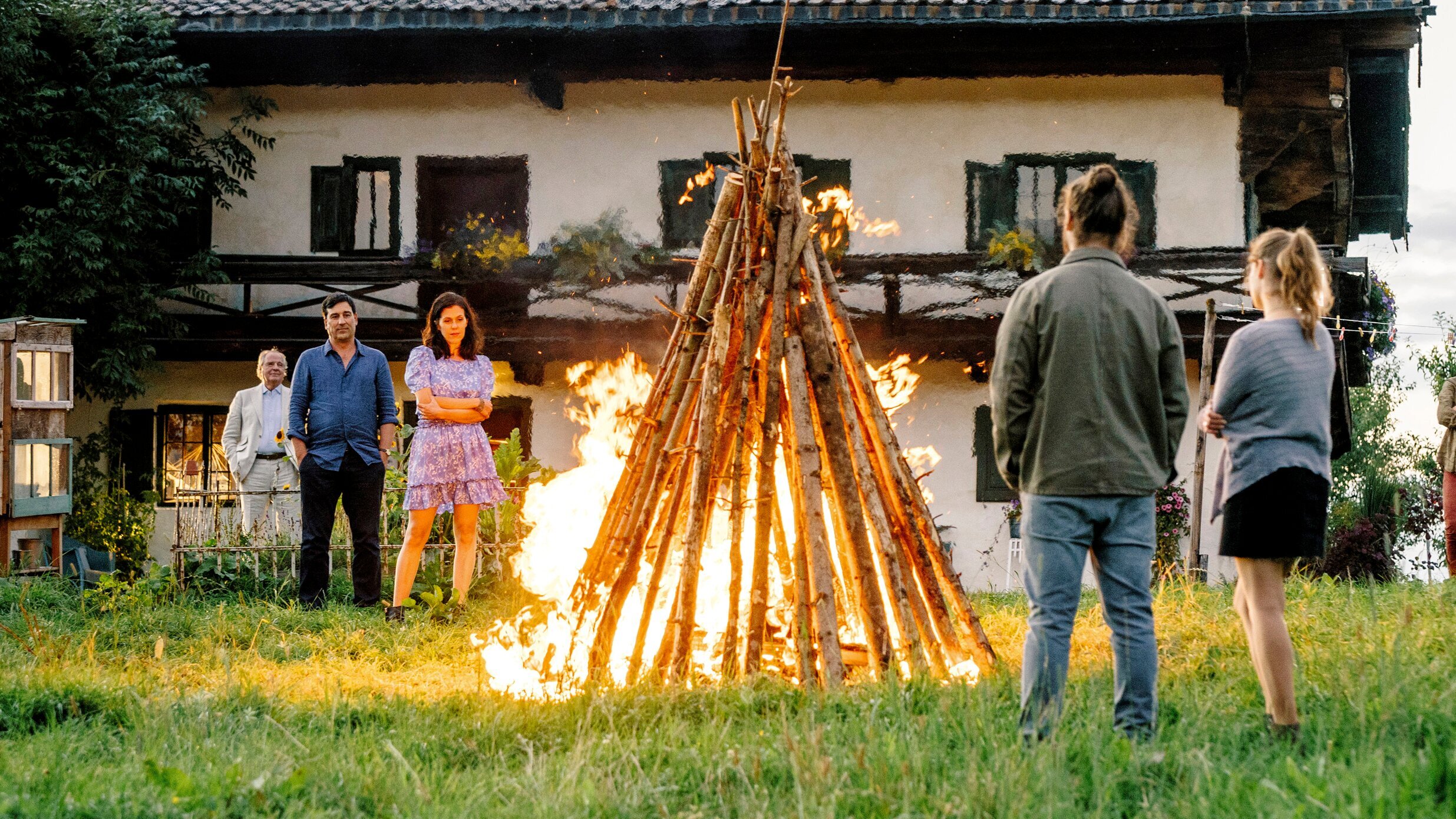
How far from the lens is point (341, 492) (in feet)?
21.2

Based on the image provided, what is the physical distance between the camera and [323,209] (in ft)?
39.1

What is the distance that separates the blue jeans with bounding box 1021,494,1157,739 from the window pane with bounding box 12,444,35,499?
23.0 feet

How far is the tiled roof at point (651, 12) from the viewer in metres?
10.3

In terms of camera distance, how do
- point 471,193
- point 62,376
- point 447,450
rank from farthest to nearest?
point 471,193 < point 62,376 < point 447,450

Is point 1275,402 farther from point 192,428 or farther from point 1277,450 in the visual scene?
point 192,428

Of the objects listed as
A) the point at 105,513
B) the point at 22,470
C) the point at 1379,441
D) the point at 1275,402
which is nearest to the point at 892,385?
the point at 1275,402

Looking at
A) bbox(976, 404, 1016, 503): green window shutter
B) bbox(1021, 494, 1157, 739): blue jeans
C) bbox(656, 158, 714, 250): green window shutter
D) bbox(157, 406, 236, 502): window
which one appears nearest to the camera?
bbox(1021, 494, 1157, 739): blue jeans

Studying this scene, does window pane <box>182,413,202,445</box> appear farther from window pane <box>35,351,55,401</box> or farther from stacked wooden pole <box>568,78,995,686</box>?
stacked wooden pole <box>568,78,995,686</box>

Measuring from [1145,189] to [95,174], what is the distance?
32.7ft

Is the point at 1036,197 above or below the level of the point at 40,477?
above

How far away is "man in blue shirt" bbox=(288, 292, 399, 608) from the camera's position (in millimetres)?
6258

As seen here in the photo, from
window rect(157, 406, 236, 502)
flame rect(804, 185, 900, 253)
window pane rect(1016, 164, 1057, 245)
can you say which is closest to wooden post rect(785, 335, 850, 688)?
flame rect(804, 185, 900, 253)

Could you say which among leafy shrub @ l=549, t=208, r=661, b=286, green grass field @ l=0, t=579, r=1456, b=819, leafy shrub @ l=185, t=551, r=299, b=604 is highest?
leafy shrub @ l=549, t=208, r=661, b=286

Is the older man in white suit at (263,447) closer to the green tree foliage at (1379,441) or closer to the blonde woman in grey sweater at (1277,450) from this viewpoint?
the blonde woman in grey sweater at (1277,450)
